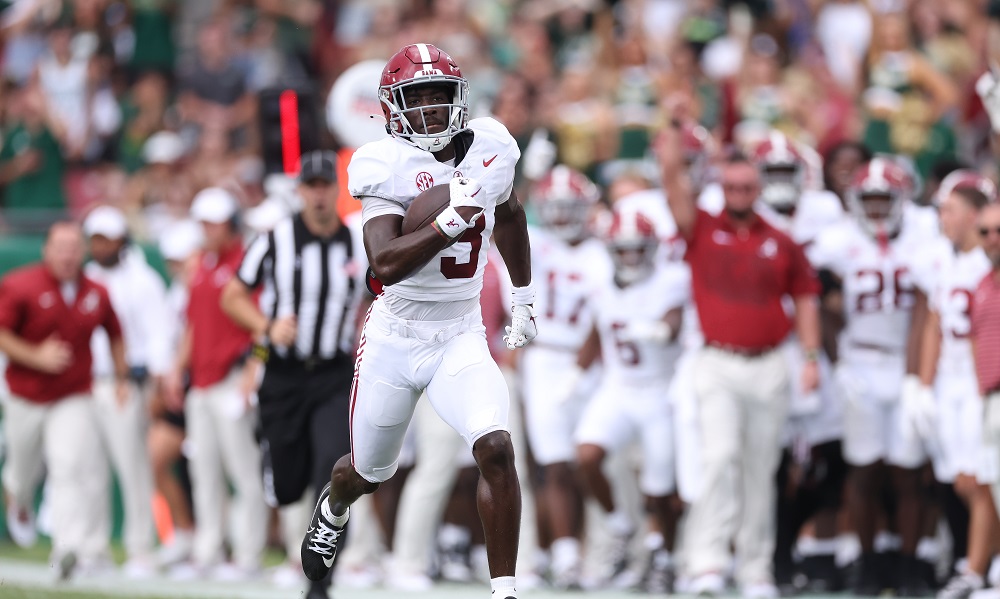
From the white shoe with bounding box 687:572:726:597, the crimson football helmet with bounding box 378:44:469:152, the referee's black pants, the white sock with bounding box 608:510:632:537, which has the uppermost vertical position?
the crimson football helmet with bounding box 378:44:469:152

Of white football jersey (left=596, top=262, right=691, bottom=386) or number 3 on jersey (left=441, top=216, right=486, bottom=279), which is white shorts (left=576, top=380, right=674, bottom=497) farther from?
number 3 on jersey (left=441, top=216, right=486, bottom=279)

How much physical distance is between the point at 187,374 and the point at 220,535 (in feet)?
3.69

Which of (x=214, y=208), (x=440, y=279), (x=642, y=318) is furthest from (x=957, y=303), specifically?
(x=214, y=208)

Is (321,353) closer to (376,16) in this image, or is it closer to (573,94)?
(573,94)

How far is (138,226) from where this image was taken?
13078mm

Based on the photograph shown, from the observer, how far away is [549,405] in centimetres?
977

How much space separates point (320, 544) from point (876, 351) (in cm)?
353

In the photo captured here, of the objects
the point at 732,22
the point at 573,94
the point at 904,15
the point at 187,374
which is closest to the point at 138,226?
the point at 187,374

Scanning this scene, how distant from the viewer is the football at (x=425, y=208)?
6020mm

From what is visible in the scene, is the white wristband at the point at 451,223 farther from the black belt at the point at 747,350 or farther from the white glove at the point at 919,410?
the white glove at the point at 919,410

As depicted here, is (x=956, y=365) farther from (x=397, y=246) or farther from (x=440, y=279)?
(x=397, y=246)

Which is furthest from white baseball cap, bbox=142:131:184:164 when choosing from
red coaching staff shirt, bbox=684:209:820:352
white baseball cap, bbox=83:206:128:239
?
red coaching staff shirt, bbox=684:209:820:352

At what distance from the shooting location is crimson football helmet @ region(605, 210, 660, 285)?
9.38 meters

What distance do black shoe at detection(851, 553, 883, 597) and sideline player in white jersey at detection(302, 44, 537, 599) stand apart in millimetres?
3190
